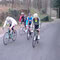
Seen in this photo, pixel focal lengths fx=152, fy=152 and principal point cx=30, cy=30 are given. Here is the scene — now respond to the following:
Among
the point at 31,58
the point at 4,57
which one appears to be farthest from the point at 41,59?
the point at 4,57

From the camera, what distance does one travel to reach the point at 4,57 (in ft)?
21.9

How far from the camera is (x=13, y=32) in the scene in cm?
1006

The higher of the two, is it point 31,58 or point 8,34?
point 8,34

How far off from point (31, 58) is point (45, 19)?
92.5ft

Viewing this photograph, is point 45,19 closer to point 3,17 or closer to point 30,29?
point 3,17

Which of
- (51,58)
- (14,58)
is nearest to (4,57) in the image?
(14,58)

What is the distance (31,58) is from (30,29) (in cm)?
481

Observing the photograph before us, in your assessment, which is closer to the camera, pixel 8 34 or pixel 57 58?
pixel 57 58

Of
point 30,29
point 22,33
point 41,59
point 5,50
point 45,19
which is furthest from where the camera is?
point 45,19

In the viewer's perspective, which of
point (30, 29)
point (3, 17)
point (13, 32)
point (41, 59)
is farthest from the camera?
point (3, 17)

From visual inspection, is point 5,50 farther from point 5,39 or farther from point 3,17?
point 3,17

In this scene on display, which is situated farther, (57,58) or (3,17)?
(3,17)

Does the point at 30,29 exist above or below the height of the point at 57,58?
above

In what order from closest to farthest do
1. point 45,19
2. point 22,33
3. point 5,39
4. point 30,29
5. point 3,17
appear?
1. point 5,39
2. point 30,29
3. point 22,33
4. point 3,17
5. point 45,19
